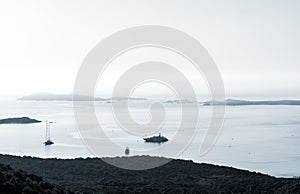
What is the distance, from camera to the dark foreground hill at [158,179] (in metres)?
12.2

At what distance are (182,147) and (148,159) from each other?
48.1 feet

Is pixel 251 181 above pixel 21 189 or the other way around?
the other way around

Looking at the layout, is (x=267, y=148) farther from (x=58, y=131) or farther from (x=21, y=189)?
(x=21, y=189)

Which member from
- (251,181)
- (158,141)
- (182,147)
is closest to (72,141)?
(158,141)

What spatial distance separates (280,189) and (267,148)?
2403cm

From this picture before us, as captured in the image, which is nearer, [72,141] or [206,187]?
[206,187]

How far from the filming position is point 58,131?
47875 millimetres

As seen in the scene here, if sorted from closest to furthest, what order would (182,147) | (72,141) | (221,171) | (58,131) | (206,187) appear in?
1. (206,187)
2. (221,171)
3. (182,147)
4. (72,141)
5. (58,131)

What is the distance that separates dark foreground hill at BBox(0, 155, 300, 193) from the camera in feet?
39.9

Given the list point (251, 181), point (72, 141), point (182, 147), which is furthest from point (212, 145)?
point (251, 181)

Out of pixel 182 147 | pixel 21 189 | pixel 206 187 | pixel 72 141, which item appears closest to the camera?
pixel 21 189

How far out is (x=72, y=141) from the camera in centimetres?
3812

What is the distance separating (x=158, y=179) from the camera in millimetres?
14859

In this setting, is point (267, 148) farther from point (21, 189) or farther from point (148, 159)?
point (21, 189)
